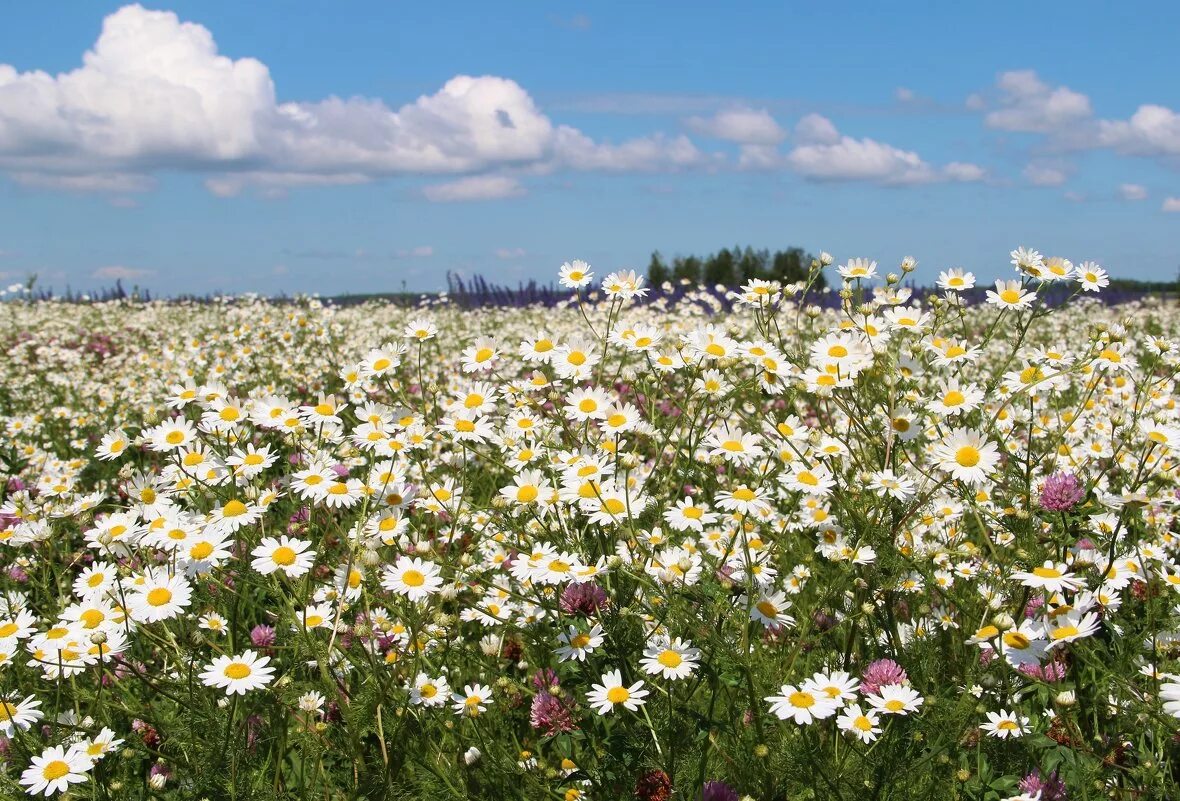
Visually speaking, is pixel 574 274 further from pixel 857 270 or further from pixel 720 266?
pixel 720 266

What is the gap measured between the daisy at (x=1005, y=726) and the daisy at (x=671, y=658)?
0.72m

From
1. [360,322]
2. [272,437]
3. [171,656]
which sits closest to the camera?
[171,656]

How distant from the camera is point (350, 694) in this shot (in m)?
2.20

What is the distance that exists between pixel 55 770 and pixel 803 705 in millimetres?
1602

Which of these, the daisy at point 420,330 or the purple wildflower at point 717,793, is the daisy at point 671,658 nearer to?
the purple wildflower at point 717,793

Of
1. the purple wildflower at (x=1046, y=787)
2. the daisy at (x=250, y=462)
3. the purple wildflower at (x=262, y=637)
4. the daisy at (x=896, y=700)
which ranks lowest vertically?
the purple wildflower at (x=262, y=637)

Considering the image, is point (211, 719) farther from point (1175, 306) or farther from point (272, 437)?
point (1175, 306)

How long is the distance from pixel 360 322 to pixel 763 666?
8.93 m

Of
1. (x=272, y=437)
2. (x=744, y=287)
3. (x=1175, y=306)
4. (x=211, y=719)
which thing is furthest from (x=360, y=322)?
(x=1175, y=306)

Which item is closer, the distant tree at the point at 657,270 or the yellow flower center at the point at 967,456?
the yellow flower center at the point at 967,456

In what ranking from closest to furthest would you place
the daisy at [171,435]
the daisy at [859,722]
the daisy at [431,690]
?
1. the daisy at [859,722]
2. the daisy at [431,690]
3. the daisy at [171,435]

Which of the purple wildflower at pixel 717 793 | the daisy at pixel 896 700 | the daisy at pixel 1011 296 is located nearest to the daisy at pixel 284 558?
the purple wildflower at pixel 717 793

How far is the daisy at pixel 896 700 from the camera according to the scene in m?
1.89

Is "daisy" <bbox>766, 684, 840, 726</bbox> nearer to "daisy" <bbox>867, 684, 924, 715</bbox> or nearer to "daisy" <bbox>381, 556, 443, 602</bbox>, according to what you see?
"daisy" <bbox>867, 684, 924, 715</bbox>
